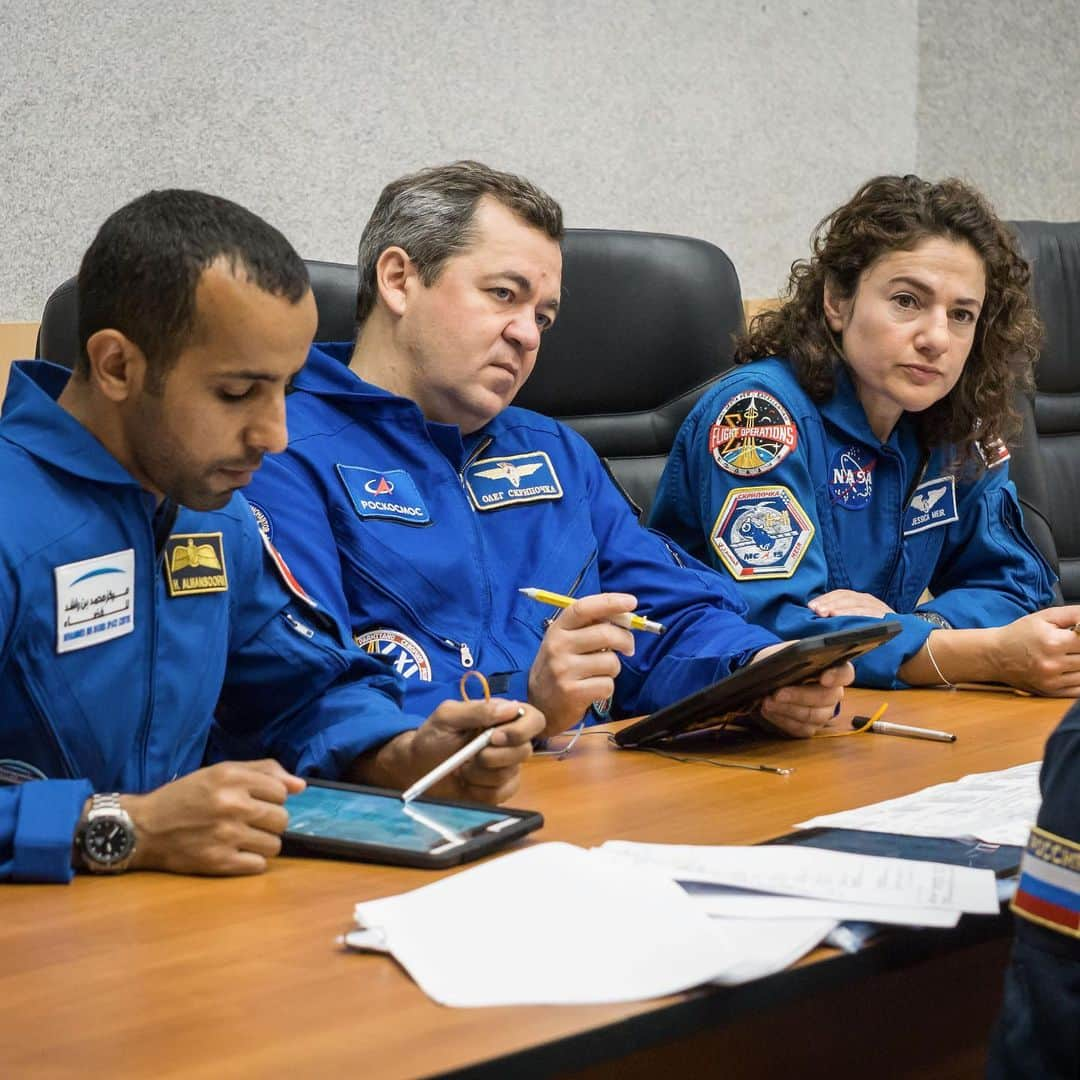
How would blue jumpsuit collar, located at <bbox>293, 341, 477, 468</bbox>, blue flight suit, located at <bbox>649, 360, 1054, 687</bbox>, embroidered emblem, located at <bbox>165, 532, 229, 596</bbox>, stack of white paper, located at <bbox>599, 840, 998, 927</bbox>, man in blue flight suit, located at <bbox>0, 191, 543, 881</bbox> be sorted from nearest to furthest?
stack of white paper, located at <bbox>599, 840, 998, 927</bbox> → man in blue flight suit, located at <bbox>0, 191, 543, 881</bbox> → embroidered emblem, located at <bbox>165, 532, 229, 596</bbox> → blue jumpsuit collar, located at <bbox>293, 341, 477, 468</bbox> → blue flight suit, located at <bbox>649, 360, 1054, 687</bbox>

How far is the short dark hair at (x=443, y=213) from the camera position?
5.72 feet

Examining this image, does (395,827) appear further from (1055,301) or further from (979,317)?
(1055,301)

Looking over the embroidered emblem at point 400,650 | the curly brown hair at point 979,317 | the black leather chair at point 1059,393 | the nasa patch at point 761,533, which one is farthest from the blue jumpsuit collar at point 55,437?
the black leather chair at point 1059,393

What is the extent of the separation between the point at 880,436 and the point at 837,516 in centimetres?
14

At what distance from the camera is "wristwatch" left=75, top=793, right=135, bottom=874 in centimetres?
102

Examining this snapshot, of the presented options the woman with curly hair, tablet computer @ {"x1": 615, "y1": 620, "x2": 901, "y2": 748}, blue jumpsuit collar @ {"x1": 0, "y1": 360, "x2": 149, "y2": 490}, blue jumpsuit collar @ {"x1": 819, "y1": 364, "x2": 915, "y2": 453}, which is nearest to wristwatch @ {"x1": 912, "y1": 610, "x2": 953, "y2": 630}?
the woman with curly hair

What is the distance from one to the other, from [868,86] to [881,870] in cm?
272

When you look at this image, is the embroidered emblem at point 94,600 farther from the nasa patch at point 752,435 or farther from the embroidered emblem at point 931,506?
the embroidered emblem at point 931,506

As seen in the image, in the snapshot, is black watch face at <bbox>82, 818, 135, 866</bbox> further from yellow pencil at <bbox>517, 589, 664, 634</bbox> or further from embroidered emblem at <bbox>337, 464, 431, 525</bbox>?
embroidered emblem at <bbox>337, 464, 431, 525</bbox>

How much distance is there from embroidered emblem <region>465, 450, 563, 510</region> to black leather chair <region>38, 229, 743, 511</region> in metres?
0.32

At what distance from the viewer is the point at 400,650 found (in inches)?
61.7

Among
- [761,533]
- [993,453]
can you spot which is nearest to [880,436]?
[993,453]

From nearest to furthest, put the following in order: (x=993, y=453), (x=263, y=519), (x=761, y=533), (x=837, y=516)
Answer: (x=263, y=519), (x=761, y=533), (x=837, y=516), (x=993, y=453)

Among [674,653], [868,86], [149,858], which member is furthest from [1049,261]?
[149,858]
